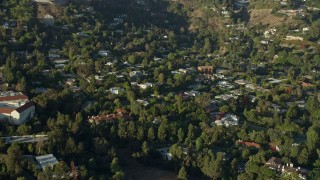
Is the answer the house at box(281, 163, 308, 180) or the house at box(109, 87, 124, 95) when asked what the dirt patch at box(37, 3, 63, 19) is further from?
the house at box(281, 163, 308, 180)

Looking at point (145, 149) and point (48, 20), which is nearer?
point (145, 149)

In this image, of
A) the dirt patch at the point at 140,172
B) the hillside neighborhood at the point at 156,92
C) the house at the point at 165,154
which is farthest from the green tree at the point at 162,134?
the dirt patch at the point at 140,172

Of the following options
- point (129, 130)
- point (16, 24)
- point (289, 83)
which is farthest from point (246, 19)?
point (129, 130)

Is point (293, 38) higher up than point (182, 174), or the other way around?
point (293, 38)

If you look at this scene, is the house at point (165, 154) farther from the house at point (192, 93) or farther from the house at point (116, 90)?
the house at point (192, 93)

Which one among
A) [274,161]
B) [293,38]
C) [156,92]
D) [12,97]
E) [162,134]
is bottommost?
[274,161]

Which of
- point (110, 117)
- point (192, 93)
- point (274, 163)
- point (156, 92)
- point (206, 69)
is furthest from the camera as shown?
point (206, 69)

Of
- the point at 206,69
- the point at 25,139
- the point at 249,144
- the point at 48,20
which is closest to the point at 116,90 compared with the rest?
the point at 25,139

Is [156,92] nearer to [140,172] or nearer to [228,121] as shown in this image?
[228,121]
